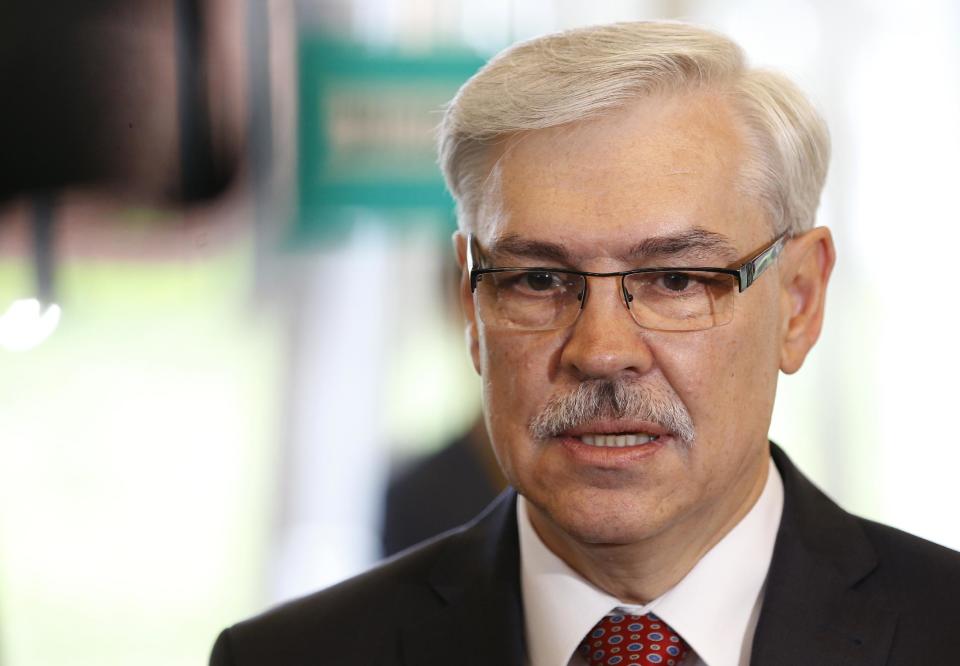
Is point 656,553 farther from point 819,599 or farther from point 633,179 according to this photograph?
point 633,179

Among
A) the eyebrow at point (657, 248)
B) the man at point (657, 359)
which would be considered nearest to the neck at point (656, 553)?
the man at point (657, 359)

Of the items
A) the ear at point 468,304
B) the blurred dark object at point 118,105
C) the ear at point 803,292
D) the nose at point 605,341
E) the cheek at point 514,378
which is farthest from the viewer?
the blurred dark object at point 118,105

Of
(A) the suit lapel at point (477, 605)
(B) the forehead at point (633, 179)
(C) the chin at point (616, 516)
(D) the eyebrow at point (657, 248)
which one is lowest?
(A) the suit lapel at point (477, 605)

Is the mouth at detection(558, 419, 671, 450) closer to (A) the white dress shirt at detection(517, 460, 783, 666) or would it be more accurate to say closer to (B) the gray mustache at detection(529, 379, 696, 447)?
(B) the gray mustache at detection(529, 379, 696, 447)

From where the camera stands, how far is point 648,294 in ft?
6.65

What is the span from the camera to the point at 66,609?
3037 mm

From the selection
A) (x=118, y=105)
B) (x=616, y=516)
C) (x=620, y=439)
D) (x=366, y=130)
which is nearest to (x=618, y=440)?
(x=620, y=439)

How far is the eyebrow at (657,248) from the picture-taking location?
199 cm

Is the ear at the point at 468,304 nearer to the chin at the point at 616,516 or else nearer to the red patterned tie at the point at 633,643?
the chin at the point at 616,516

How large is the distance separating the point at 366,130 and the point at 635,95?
1.19 m

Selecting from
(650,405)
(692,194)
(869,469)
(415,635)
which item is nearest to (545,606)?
(415,635)

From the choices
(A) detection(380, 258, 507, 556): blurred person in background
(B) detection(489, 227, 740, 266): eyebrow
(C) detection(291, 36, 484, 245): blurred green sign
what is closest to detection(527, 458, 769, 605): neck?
(B) detection(489, 227, 740, 266): eyebrow

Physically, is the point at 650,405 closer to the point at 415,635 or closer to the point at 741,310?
the point at 741,310

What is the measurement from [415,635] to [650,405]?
68cm
